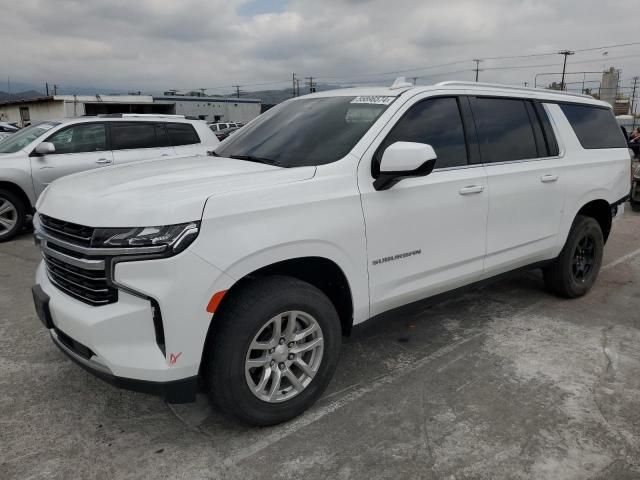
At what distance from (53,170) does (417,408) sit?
6.55 metres

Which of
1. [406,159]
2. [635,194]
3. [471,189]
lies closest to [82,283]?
[406,159]

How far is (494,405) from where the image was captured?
3111 millimetres

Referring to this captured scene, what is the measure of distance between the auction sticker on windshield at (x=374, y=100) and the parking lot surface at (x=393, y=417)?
1398 millimetres

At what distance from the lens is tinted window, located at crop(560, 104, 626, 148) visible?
15.2ft

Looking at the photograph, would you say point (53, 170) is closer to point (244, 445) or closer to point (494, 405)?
point (244, 445)

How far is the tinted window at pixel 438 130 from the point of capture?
328 centimetres

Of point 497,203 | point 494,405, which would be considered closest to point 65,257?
point 494,405

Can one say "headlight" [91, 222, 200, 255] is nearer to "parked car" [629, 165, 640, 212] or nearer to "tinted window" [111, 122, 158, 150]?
"tinted window" [111, 122, 158, 150]

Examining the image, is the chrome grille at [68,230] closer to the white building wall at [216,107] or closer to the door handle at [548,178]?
the door handle at [548,178]

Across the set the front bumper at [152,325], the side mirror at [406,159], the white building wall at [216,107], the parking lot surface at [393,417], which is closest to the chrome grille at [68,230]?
the front bumper at [152,325]

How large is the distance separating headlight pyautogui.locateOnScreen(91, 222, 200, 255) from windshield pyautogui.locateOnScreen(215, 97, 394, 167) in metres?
0.96

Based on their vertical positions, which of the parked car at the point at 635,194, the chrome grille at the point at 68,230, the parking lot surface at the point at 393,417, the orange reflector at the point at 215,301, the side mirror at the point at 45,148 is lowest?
the parking lot surface at the point at 393,417

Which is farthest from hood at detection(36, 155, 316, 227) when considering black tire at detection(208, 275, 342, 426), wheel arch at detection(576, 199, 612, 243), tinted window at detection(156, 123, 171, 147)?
tinted window at detection(156, 123, 171, 147)

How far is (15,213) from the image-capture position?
742 centimetres
